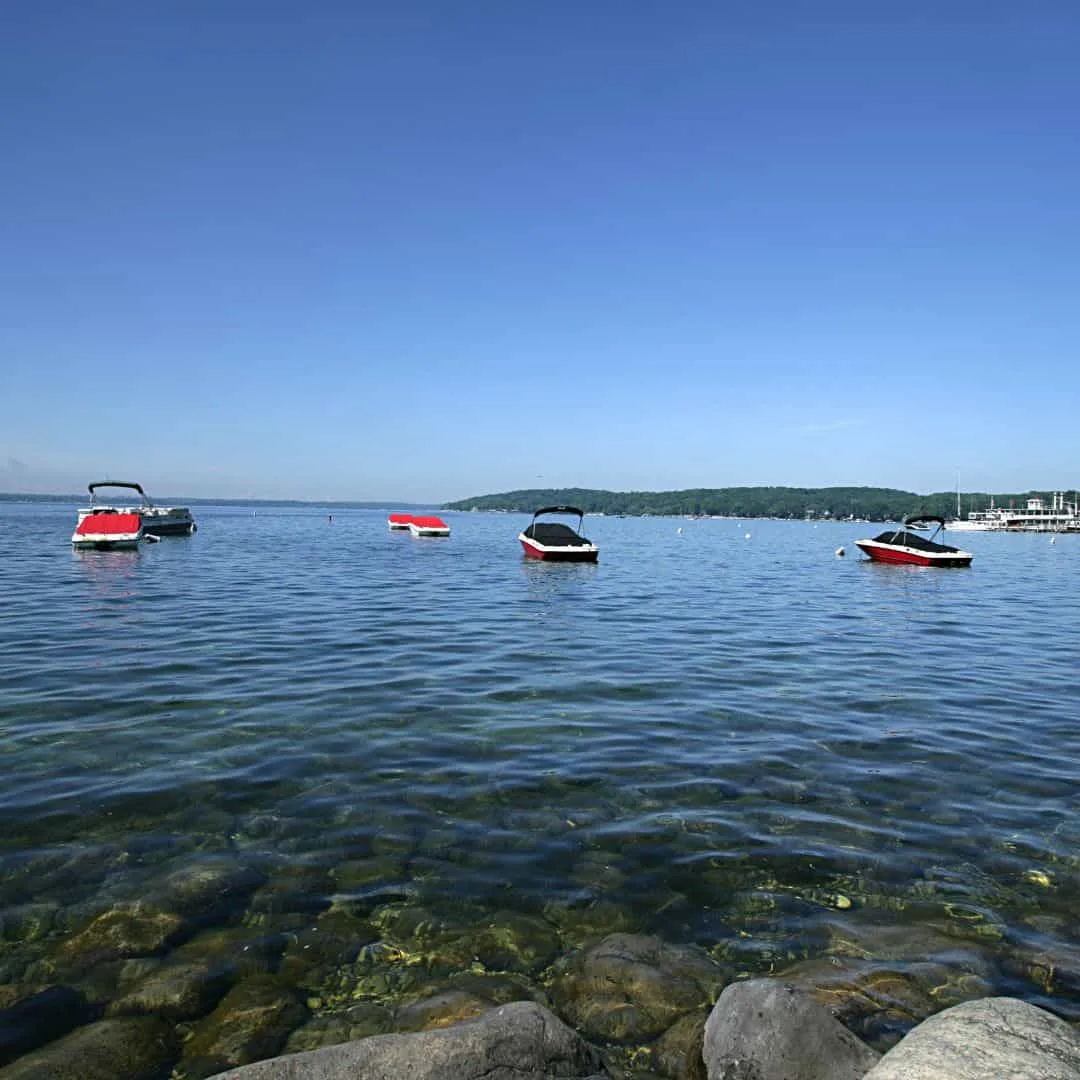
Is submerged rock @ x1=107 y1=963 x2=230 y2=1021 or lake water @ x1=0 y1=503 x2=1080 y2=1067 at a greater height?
submerged rock @ x1=107 y1=963 x2=230 y2=1021

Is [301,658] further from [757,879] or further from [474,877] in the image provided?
[757,879]

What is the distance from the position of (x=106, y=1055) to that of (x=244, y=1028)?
0.77 metres

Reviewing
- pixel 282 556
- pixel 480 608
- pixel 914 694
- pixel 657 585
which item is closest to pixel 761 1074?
pixel 914 694

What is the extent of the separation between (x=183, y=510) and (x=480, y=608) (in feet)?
193

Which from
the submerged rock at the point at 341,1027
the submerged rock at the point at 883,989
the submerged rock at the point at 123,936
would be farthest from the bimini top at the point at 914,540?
the submerged rock at the point at 123,936

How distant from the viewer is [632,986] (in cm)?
542

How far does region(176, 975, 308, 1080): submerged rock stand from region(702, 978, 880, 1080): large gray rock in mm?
2664

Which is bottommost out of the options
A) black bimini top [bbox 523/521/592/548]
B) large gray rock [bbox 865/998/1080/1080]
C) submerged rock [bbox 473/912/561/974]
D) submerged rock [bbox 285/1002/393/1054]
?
submerged rock [bbox 473/912/561/974]

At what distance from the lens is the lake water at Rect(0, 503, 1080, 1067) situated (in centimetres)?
644

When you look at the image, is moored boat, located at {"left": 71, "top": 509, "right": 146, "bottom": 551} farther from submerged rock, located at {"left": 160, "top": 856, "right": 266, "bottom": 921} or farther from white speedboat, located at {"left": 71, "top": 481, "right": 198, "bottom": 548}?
submerged rock, located at {"left": 160, "top": 856, "right": 266, "bottom": 921}

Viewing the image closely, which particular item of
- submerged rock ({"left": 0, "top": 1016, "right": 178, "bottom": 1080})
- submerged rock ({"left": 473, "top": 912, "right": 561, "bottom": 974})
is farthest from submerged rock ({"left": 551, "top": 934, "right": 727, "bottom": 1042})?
submerged rock ({"left": 0, "top": 1016, "right": 178, "bottom": 1080})

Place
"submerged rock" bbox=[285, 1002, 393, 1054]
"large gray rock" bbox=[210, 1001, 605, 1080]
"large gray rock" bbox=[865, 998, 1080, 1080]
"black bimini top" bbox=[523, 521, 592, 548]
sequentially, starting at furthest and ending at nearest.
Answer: "black bimini top" bbox=[523, 521, 592, 548], "submerged rock" bbox=[285, 1002, 393, 1054], "large gray rock" bbox=[210, 1001, 605, 1080], "large gray rock" bbox=[865, 998, 1080, 1080]

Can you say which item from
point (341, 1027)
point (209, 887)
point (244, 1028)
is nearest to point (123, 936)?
point (209, 887)

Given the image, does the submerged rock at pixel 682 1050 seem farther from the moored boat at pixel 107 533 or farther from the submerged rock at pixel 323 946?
the moored boat at pixel 107 533
